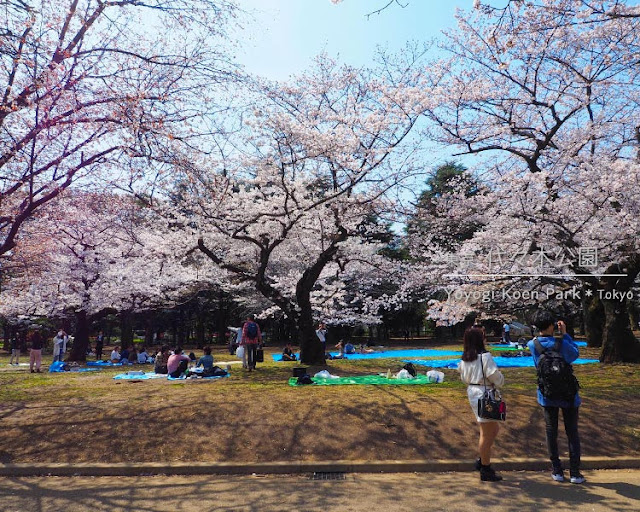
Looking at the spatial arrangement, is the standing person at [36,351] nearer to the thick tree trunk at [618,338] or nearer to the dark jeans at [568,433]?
the dark jeans at [568,433]

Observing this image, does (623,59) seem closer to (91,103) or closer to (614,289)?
(614,289)

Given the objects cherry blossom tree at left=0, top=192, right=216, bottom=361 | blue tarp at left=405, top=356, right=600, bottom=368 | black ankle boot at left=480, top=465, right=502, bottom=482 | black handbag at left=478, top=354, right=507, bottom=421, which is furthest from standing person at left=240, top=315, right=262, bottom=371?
black handbag at left=478, top=354, right=507, bottom=421

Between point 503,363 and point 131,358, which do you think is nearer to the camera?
point 503,363

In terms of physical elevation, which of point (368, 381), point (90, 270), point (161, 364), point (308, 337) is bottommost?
point (368, 381)

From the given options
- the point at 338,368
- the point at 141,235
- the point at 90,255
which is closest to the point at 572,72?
the point at 338,368

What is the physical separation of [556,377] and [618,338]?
34.5ft

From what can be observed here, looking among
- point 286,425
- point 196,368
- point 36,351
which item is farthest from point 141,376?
point 286,425

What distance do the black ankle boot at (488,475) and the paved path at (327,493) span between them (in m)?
0.09

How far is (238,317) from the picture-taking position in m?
34.4

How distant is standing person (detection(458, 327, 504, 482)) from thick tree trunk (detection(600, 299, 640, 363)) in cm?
1029

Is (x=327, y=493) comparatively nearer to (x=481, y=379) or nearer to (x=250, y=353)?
(x=481, y=379)

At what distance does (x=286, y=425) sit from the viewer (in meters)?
6.32

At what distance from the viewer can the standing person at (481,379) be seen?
189 inches

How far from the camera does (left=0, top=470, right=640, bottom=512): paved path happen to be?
168 inches
